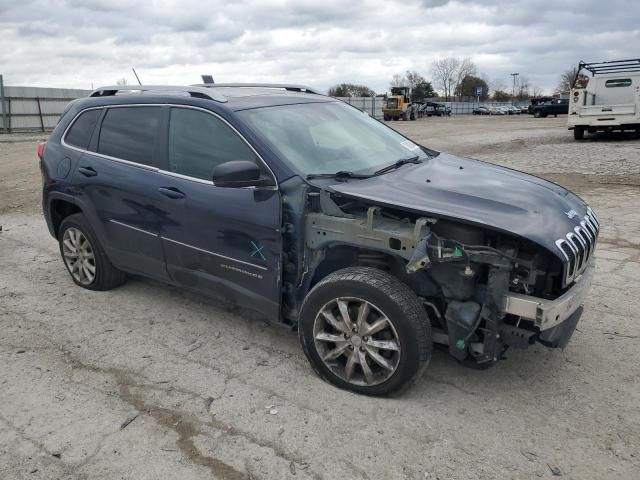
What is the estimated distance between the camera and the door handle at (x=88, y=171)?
456 centimetres

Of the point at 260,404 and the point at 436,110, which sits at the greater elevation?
the point at 436,110

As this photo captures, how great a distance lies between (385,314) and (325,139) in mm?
1484

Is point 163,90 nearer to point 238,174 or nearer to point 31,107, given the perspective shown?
point 238,174

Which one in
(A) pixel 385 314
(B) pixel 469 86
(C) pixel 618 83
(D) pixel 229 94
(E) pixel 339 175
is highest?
(B) pixel 469 86

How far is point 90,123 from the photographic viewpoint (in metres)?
4.76

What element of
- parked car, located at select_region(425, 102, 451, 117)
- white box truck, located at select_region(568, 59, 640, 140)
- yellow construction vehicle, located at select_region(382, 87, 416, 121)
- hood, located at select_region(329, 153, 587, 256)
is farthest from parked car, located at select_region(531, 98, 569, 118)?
hood, located at select_region(329, 153, 587, 256)

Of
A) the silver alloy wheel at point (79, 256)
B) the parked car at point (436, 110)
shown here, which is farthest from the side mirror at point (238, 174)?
the parked car at point (436, 110)

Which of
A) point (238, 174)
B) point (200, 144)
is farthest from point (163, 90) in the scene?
point (238, 174)

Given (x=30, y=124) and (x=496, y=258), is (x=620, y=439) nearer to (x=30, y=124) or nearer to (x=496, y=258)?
(x=496, y=258)

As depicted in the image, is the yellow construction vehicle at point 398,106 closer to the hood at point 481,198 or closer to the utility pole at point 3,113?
the utility pole at point 3,113

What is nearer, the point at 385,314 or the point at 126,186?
the point at 385,314

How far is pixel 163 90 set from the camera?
431 cm

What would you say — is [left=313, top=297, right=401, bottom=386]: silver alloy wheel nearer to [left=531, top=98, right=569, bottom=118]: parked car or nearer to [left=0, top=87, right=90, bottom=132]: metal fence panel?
[left=0, top=87, right=90, bottom=132]: metal fence panel

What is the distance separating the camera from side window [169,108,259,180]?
3.70 meters
